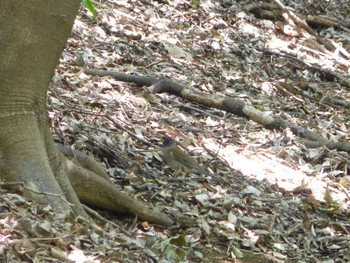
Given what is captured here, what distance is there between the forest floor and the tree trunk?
16 centimetres

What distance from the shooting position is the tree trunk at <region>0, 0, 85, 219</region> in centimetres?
445

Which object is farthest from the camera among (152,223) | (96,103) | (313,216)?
(96,103)

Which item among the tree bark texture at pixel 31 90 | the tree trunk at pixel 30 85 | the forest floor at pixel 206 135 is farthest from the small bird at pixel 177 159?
the tree trunk at pixel 30 85

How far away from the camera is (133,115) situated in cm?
761

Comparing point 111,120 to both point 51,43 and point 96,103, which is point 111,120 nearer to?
point 96,103

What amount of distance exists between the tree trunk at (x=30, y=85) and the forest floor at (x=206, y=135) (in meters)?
0.16

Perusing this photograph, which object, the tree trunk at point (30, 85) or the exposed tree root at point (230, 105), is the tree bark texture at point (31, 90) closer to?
the tree trunk at point (30, 85)

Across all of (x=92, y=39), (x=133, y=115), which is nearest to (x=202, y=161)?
(x=133, y=115)

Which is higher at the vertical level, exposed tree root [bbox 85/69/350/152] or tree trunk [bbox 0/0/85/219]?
tree trunk [bbox 0/0/85/219]

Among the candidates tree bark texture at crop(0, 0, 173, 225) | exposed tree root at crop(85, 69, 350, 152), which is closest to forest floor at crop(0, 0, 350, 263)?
exposed tree root at crop(85, 69, 350, 152)

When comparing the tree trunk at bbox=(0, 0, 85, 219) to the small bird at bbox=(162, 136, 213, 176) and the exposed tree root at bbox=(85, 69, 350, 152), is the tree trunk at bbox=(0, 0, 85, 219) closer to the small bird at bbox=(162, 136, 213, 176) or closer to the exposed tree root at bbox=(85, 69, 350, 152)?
the small bird at bbox=(162, 136, 213, 176)

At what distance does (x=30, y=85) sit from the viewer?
15.0 ft

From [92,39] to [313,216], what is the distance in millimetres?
3782

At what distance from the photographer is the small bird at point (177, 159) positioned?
6.72 metres
